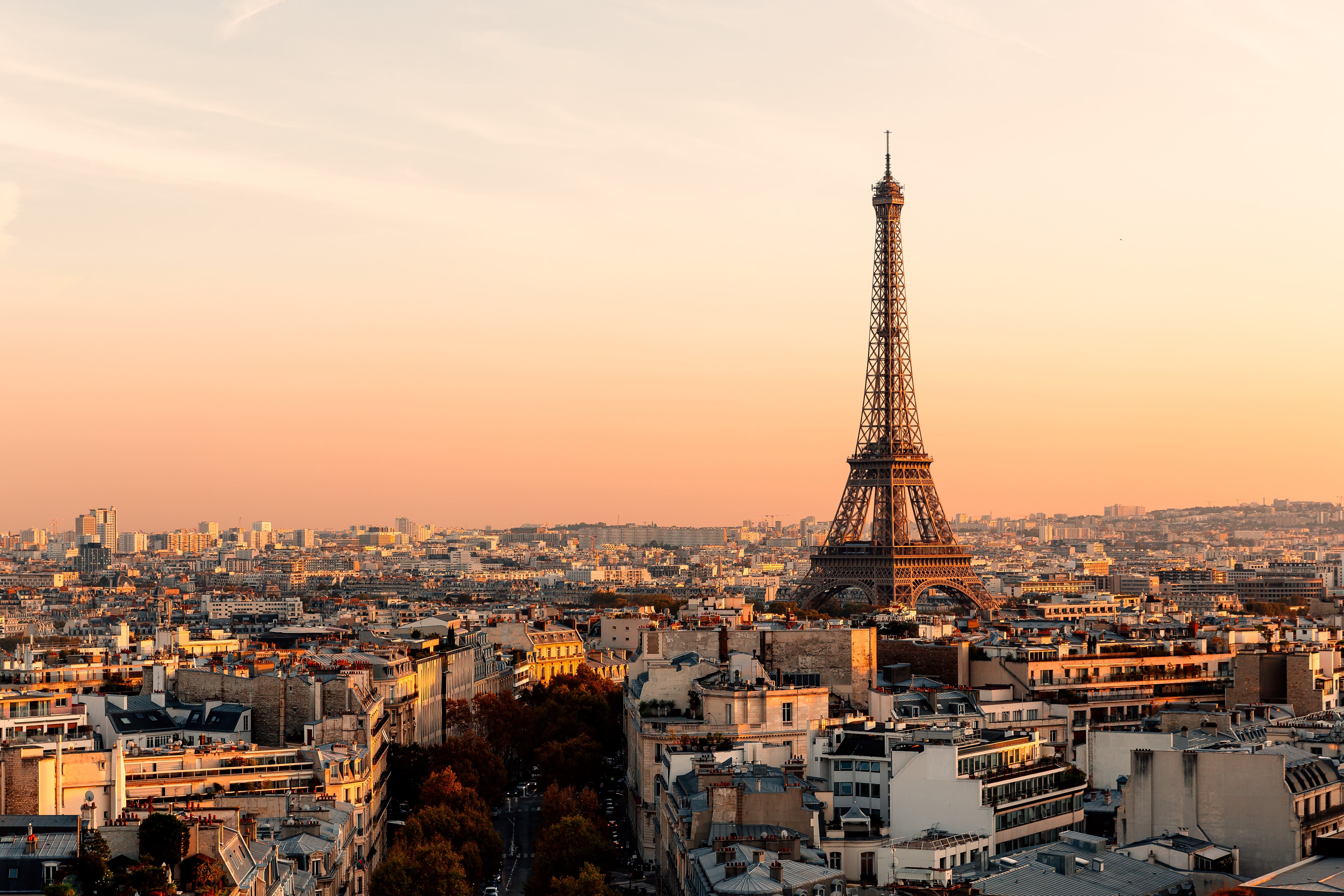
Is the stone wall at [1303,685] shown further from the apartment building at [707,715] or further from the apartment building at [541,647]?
the apartment building at [541,647]

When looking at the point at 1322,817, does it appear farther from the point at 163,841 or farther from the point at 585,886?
the point at 163,841

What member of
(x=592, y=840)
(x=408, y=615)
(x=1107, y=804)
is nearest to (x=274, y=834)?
(x=592, y=840)

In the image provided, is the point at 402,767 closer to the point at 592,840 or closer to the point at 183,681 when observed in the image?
the point at 183,681

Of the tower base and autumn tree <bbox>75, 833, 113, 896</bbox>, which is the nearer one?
autumn tree <bbox>75, 833, 113, 896</bbox>

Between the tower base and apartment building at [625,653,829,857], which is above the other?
the tower base

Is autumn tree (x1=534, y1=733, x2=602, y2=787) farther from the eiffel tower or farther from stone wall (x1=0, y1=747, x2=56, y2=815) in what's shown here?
the eiffel tower

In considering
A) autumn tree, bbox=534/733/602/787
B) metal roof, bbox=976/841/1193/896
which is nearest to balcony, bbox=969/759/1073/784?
metal roof, bbox=976/841/1193/896

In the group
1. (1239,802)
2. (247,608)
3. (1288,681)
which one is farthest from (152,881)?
(247,608)
